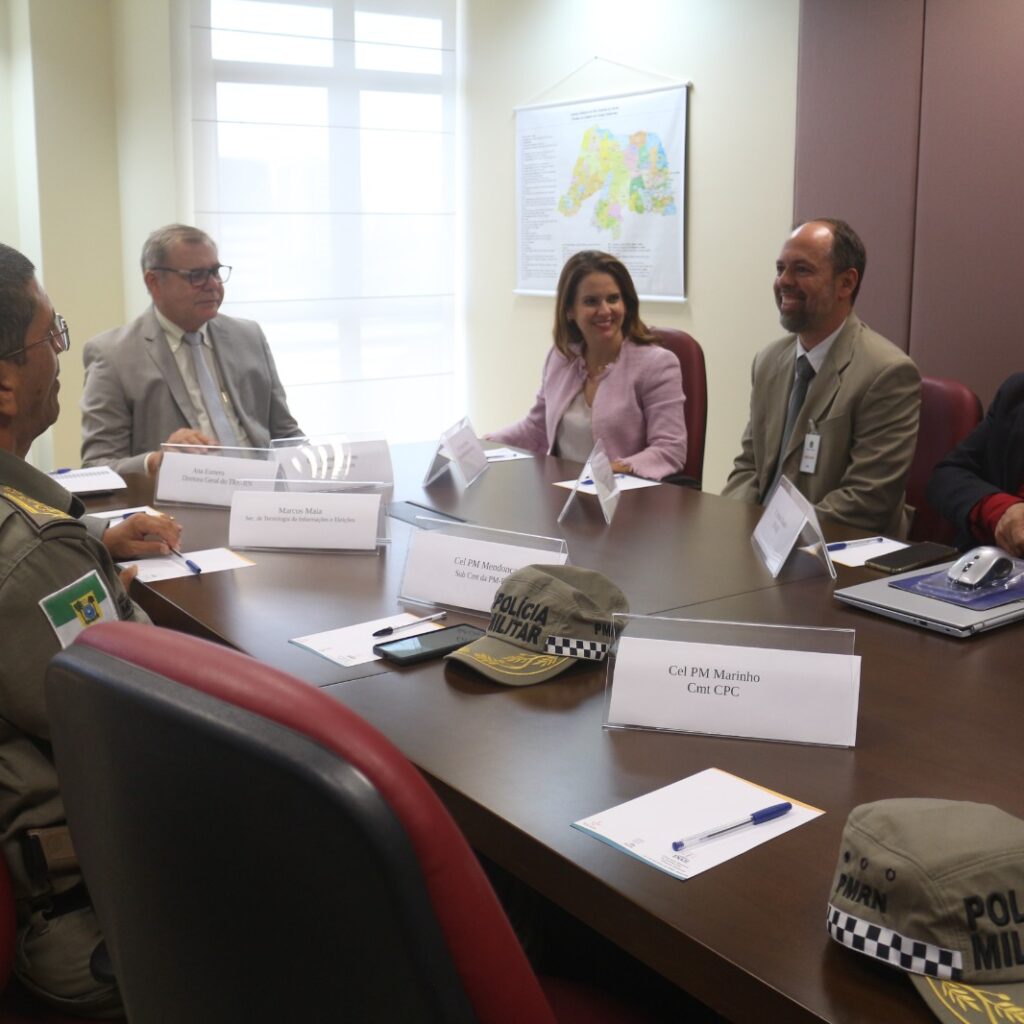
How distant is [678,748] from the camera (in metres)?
1.37

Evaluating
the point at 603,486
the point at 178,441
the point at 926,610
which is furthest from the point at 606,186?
the point at 926,610

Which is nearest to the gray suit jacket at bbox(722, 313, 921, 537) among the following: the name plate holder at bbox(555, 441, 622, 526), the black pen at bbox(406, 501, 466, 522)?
the name plate holder at bbox(555, 441, 622, 526)

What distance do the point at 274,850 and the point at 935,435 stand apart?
2.81m

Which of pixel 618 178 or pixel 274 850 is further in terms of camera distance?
pixel 618 178

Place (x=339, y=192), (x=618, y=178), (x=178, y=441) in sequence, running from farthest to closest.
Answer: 1. (x=339, y=192)
2. (x=618, y=178)
3. (x=178, y=441)

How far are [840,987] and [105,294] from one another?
5442mm

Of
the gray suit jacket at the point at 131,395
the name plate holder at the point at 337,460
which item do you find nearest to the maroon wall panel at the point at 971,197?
the name plate holder at the point at 337,460

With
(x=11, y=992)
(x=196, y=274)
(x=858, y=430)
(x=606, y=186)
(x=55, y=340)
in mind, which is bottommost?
(x=11, y=992)

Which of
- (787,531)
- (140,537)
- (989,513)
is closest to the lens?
(787,531)

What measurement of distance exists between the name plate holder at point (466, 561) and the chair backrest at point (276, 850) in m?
1.14

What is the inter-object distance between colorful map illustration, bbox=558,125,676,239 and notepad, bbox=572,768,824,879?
13.4 ft

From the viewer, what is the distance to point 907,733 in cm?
141

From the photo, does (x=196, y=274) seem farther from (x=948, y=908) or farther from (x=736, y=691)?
(x=948, y=908)

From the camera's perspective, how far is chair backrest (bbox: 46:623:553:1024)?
26.3 inches
